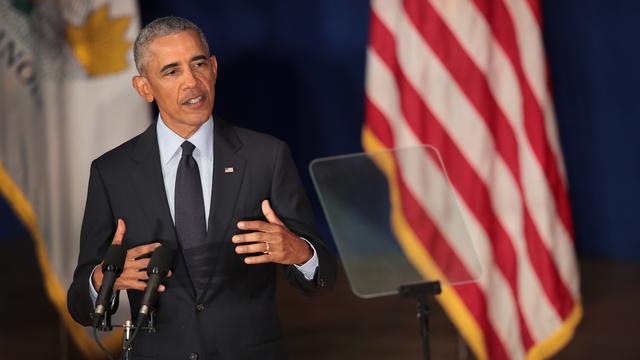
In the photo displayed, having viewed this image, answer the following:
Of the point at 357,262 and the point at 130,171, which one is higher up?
the point at 130,171

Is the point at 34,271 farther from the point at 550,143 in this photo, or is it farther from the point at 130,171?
the point at 130,171

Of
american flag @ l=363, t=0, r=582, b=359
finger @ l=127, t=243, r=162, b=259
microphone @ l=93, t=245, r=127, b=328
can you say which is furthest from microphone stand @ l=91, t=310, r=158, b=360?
american flag @ l=363, t=0, r=582, b=359

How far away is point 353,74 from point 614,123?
6.20 ft

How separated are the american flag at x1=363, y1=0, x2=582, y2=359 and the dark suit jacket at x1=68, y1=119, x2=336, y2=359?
1501 mm

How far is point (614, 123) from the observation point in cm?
625

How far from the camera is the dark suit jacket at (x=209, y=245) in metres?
2.13

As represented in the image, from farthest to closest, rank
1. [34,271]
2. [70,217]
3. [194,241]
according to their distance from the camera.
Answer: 1. [34,271]
2. [70,217]
3. [194,241]

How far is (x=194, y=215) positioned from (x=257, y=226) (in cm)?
23

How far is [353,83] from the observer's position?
23.4 feet

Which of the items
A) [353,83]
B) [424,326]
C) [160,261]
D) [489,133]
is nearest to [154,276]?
[160,261]

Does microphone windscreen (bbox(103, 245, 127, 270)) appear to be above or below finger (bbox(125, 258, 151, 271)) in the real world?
above

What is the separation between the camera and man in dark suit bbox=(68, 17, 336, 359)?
2094mm

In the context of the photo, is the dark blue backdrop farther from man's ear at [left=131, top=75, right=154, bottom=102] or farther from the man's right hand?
the man's right hand

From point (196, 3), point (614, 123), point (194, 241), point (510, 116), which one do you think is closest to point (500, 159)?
point (510, 116)
